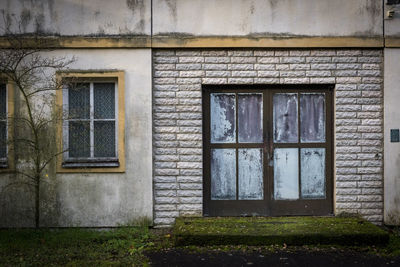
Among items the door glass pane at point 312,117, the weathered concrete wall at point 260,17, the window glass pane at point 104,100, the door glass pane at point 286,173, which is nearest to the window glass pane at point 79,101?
the window glass pane at point 104,100

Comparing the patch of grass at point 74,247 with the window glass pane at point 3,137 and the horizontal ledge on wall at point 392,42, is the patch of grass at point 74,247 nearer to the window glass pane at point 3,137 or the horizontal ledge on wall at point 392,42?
the window glass pane at point 3,137

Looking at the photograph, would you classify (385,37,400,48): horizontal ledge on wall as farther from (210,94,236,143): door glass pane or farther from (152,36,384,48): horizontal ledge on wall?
(210,94,236,143): door glass pane

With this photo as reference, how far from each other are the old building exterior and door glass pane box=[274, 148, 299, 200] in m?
0.02

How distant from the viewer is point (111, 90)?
24.3ft

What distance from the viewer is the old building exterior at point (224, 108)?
7.20 m

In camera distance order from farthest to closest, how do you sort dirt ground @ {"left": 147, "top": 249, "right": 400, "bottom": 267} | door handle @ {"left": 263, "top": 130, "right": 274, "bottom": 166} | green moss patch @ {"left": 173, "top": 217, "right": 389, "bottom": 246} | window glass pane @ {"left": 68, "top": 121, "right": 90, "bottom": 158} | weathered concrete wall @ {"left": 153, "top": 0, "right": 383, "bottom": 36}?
door handle @ {"left": 263, "top": 130, "right": 274, "bottom": 166} → window glass pane @ {"left": 68, "top": 121, "right": 90, "bottom": 158} → weathered concrete wall @ {"left": 153, "top": 0, "right": 383, "bottom": 36} → green moss patch @ {"left": 173, "top": 217, "right": 389, "bottom": 246} → dirt ground @ {"left": 147, "top": 249, "right": 400, "bottom": 267}

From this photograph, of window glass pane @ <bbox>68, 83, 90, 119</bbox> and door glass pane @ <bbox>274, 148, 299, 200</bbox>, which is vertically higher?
window glass pane @ <bbox>68, 83, 90, 119</bbox>

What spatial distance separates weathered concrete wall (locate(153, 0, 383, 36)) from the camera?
23.8 feet

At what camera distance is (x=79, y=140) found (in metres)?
7.38

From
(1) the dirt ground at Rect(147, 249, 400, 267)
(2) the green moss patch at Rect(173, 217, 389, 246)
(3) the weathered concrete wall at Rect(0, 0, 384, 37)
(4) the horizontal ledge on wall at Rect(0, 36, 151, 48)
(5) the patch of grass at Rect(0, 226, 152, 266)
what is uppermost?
(3) the weathered concrete wall at Rect(0, 0, 384, 37)

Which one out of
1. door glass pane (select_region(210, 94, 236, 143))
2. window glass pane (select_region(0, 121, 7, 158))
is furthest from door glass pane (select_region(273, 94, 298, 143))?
window glass pane (select_region(0, 121, 7, 158))

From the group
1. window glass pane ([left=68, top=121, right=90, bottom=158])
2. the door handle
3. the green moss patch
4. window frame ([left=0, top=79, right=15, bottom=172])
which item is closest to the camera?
the green moss patch

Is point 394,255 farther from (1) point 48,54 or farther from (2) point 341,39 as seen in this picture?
(1) point 48,54

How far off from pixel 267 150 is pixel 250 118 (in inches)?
25.0
